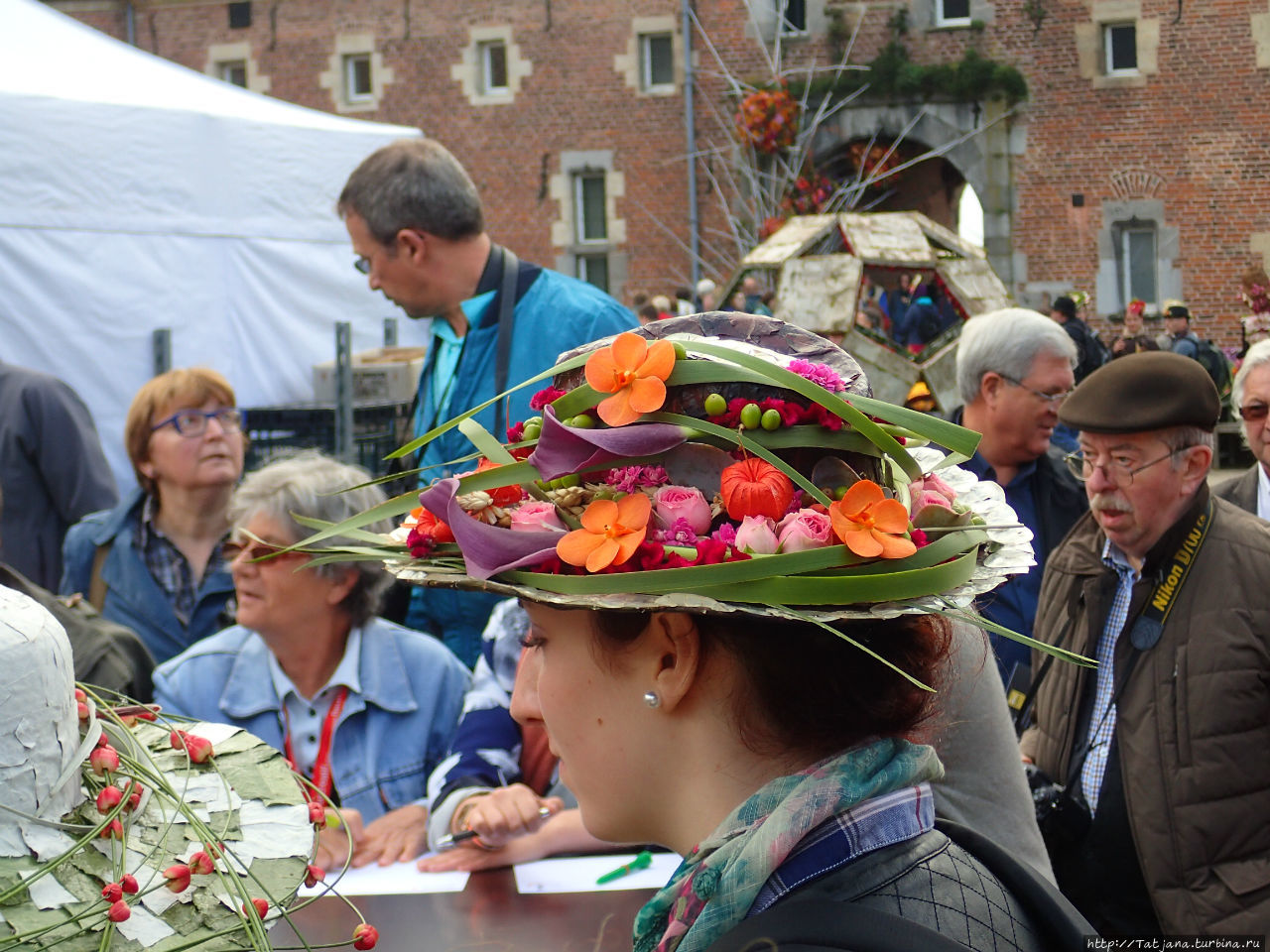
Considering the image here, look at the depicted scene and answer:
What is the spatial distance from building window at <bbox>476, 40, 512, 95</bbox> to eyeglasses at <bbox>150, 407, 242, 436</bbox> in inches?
627

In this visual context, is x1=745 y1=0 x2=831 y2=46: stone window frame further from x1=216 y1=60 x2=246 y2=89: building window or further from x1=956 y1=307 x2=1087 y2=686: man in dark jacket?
x1=956 y1=307 x2=1087 y2=686: man in dark jacket

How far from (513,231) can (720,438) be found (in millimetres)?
18580

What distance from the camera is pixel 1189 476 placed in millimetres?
2955

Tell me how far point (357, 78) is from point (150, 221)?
535 inches

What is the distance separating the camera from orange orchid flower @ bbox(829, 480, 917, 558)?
119cm

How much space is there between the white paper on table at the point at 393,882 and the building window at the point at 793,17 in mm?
16998

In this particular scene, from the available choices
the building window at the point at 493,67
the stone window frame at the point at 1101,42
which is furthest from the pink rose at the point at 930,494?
the building window at the point at 493,67

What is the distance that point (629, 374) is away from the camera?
50.3 inches

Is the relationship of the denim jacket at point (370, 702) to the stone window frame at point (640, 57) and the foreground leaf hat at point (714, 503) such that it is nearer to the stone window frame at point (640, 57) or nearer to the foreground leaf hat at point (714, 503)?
the foreground leaf hat at point (714, 503)

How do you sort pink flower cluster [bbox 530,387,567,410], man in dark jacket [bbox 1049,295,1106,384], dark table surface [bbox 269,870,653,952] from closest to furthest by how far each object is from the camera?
pink flower cluster [bbox 530,387,567,410], dark table surface [bbox 269,870,653,952], man in dark jacket [bbox 1049,295,1106,384]

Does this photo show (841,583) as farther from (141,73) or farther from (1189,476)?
(141,73)

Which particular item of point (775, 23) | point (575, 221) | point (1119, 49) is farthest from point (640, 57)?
point (1119, 49)

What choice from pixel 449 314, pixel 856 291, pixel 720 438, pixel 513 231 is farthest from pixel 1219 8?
pixel 720 438

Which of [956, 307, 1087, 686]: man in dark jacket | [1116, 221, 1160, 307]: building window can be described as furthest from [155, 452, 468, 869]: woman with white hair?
[1116, 221, 1160, 307]: building window
